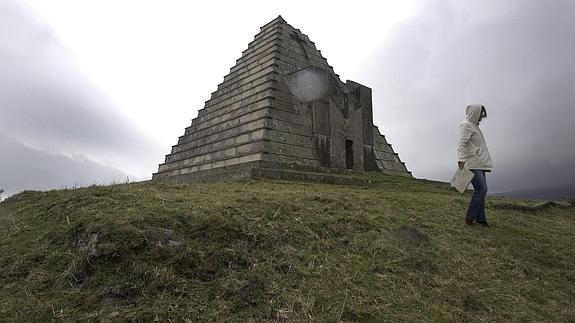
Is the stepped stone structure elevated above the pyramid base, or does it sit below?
above

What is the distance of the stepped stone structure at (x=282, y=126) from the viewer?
44.9 feet

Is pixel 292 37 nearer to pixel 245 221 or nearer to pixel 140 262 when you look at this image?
pixel 245 221

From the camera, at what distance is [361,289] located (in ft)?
13.3

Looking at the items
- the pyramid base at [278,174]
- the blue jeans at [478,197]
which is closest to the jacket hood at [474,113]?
the blue jeans at [478,197]

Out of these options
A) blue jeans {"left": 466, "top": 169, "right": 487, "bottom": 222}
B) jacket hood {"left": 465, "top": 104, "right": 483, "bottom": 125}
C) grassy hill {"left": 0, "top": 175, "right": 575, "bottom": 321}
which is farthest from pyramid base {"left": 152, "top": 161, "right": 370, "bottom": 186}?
blue jeans {"left": 466, "top": 169, "right": 487, "bottom": 222}

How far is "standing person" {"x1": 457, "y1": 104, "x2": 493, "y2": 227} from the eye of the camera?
6750mm

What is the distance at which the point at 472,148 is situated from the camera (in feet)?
22.8

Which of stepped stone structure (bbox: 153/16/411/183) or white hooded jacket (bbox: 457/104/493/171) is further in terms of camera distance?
stepped stone structure (bbox: 153/16/411/183)

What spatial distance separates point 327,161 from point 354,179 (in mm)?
2566

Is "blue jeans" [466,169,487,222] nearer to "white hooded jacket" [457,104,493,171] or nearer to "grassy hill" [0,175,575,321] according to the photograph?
"white hooded jacket" [457,104,493,171]

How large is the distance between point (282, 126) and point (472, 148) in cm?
823

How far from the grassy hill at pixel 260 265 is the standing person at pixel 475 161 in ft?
1.17

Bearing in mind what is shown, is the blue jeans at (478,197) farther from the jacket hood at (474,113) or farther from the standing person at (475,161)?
the jacket hood at (474,113)

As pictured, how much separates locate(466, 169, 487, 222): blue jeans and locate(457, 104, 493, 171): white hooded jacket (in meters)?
0.13
